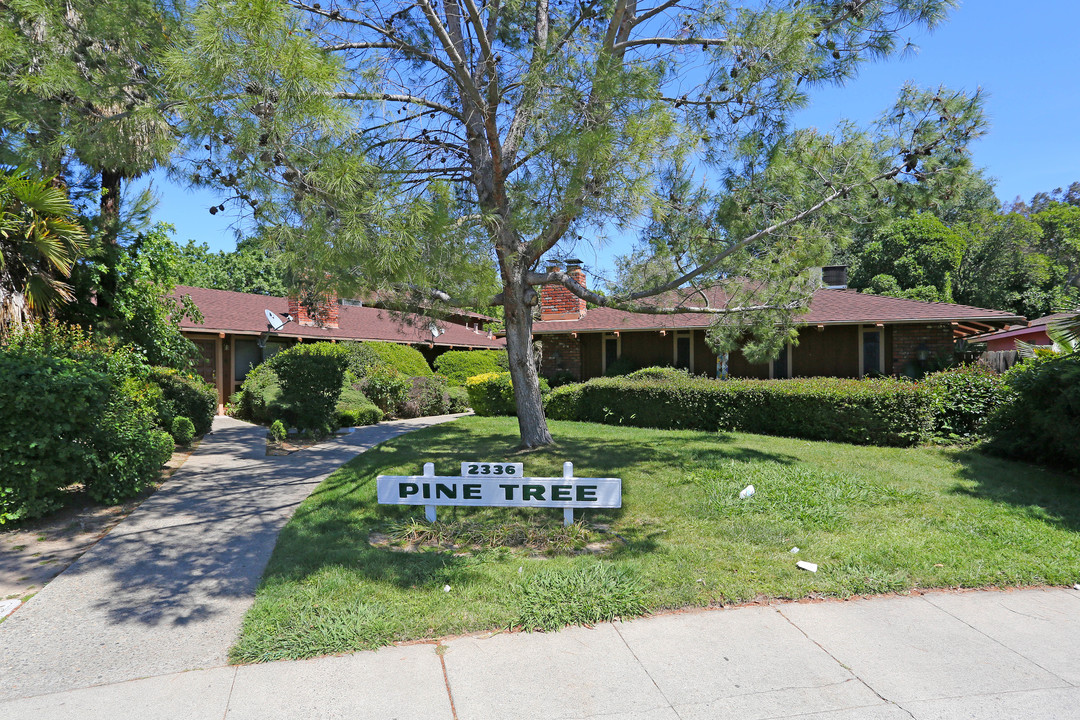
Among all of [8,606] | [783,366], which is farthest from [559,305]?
[8,606]

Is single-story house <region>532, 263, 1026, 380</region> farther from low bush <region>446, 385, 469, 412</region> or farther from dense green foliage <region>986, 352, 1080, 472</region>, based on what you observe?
dense green foliage <region>986, 352, 1080, 472</region>

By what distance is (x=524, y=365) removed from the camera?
371 inches

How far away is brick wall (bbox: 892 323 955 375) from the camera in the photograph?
15.2m

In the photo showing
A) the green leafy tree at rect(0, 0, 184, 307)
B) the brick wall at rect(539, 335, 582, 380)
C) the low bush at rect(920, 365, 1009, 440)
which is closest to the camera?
the green leafy tree at rect(0, 0, 184, 307)

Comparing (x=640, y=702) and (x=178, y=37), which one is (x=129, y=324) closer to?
(x=178, y=37)

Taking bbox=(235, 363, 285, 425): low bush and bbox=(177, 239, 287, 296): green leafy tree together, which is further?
bbox=(177, 239, 287, 296): green leafy tree

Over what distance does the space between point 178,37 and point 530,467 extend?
20.4ft

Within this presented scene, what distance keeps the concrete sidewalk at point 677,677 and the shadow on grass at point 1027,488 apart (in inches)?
107

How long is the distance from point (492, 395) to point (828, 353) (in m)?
9.16

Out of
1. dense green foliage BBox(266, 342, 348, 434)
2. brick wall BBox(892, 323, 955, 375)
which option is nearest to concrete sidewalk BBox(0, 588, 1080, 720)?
dense green foliage BBox(266, 342, 348, 434)

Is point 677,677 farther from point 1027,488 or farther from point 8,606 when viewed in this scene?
point 1027,488

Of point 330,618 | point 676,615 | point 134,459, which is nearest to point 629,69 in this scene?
point 676,615

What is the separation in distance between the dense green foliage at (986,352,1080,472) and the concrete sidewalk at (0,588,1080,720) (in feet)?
14.7

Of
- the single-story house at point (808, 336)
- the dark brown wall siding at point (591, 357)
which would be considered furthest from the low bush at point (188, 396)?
the dark brown wall siding at point (591, 357)
